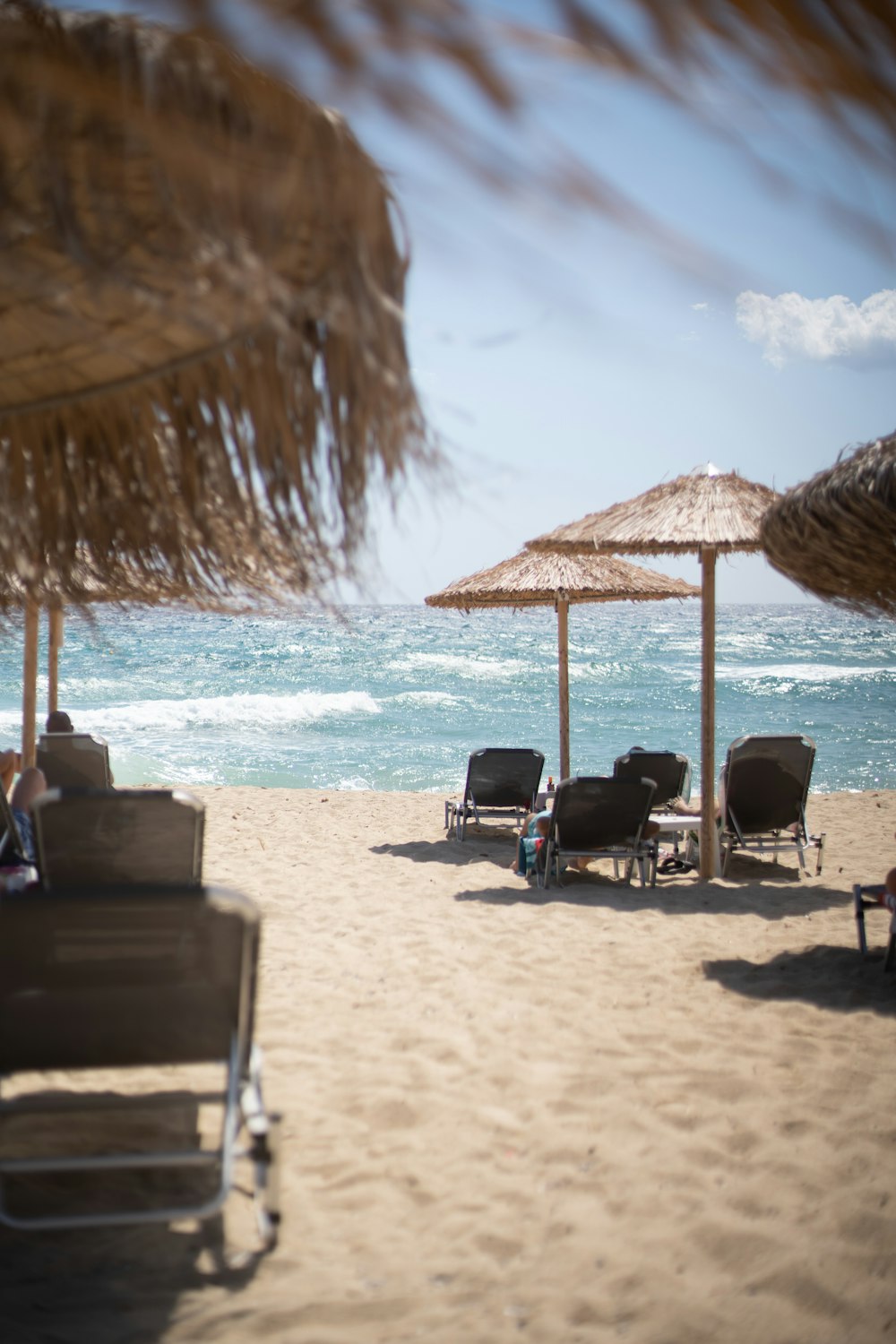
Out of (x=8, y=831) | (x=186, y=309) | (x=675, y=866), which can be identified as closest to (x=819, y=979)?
(x=675, y=866)

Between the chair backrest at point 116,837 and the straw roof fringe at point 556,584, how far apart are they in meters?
5.26

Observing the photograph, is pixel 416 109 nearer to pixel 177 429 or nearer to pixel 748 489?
A: pixel 177 429

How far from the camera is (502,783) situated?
8.63 m

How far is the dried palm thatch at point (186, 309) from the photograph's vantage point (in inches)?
36.4

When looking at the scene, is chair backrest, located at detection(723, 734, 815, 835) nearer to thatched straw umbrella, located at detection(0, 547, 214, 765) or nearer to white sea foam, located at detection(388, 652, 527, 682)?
thatched straw umbrella, located at detection(0, 547, 214, 765)

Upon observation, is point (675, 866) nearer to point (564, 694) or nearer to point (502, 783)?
point (502, 783)

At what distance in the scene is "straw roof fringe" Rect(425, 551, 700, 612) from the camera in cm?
890

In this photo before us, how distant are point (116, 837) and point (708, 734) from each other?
448 centimetres

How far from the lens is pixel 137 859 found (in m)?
3.74

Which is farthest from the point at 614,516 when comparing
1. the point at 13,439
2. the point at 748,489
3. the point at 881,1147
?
the point at 13,439

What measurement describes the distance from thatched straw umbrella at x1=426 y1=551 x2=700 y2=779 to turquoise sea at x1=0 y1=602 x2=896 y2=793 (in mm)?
1460

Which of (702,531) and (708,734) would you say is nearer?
(702,531)

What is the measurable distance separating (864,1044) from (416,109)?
153 inches

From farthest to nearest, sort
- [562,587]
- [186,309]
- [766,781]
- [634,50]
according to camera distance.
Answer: [562,587] → [766,781] → [186,309] → [634,50]
